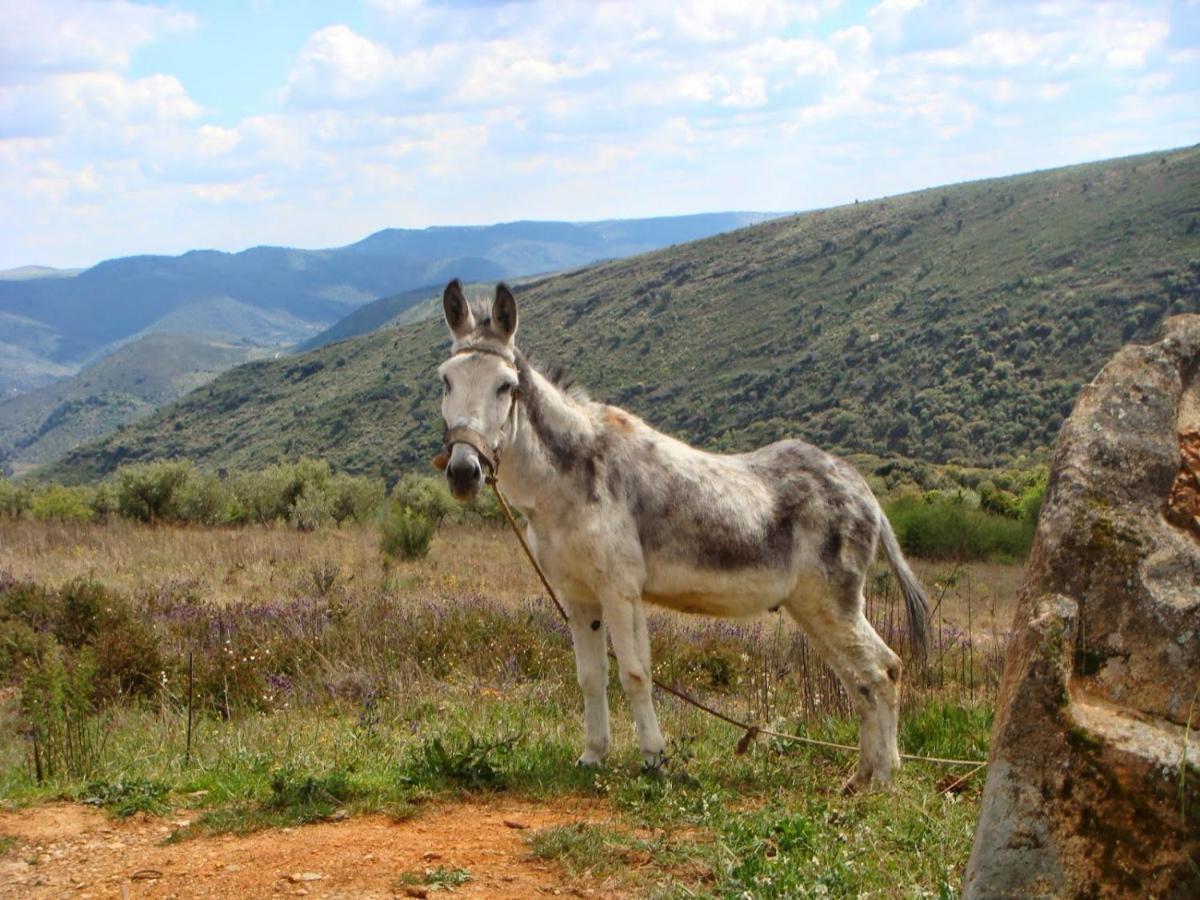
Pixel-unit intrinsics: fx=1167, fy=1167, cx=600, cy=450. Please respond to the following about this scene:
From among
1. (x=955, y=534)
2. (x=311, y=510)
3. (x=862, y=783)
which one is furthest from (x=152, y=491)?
(x=862, y=783)

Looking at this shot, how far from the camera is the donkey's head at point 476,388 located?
6.13 m

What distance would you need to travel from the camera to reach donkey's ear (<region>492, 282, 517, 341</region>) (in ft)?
21.7

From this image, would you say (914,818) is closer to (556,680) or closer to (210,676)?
(556,680)

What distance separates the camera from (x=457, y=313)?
6.86 meters

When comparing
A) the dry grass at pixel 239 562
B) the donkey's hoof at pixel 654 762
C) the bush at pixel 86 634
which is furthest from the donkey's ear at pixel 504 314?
the dry grass at pixel 239 562

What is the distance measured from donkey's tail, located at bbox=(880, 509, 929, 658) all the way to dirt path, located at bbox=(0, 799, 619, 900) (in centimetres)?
285

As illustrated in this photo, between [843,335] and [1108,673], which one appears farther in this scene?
[843,335]

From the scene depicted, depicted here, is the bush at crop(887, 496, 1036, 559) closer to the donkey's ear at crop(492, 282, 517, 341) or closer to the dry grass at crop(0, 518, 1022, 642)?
the dry grass at crop(0, 518, 1022, 642)

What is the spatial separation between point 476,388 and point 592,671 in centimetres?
199

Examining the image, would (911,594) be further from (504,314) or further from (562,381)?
(504,314)

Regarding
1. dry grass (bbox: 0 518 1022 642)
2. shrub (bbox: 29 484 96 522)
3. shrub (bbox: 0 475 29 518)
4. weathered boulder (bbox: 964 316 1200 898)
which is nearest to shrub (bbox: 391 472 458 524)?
dry grass (bbox: 0 518 1022 642)

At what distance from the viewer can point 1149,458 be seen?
370 cm

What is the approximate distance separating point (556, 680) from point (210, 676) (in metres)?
2.80

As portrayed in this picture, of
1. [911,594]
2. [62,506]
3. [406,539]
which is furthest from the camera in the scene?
[62,506]
